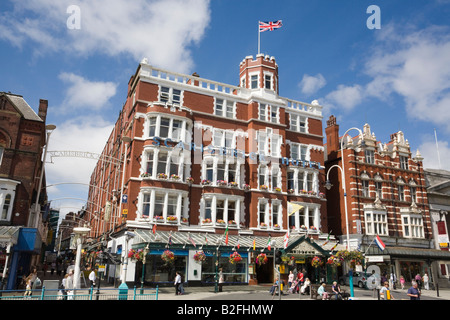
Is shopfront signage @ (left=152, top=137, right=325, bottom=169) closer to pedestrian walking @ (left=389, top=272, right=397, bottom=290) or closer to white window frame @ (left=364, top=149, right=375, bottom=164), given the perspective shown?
white window frame @ (left=364, top=149, right=375, bottom=164)

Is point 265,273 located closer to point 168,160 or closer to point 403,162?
point 168,160

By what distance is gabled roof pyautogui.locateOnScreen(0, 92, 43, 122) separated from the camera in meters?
30.8

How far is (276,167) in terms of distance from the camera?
3772 cm

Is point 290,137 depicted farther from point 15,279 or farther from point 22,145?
point 15,279

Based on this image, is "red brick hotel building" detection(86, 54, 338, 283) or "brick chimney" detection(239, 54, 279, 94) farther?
"brick chimney" detection(239, 54, 279, 94)

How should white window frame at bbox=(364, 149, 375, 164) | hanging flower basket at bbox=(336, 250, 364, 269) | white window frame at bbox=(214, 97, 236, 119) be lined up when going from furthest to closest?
1. white window frame at bbox=(364, 149, 375, 164)
2. white window frame at bbox=(214, 97, 236, 119)
3. hanging flower basket at bbox=(336, 250, 364, 269)

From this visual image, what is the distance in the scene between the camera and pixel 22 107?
3247 centimetres

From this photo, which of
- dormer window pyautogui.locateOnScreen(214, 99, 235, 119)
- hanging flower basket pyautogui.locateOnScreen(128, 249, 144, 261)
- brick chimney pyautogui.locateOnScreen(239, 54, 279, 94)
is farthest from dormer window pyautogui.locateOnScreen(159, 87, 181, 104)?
hanging flower basket pyautogui.locateOnScreen(128, 249, 144, 261)

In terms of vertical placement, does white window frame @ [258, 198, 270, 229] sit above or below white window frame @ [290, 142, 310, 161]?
below

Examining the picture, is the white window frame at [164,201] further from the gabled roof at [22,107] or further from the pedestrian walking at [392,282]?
the pedestrian walking at [392,282]

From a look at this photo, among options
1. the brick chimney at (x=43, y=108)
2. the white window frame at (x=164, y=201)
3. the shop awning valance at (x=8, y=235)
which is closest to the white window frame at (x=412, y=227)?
the white window frame at (x=164, y=201)

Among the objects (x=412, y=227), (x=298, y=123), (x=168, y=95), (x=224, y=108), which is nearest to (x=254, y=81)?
(x=224, y=108)

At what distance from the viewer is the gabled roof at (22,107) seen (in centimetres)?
3083
